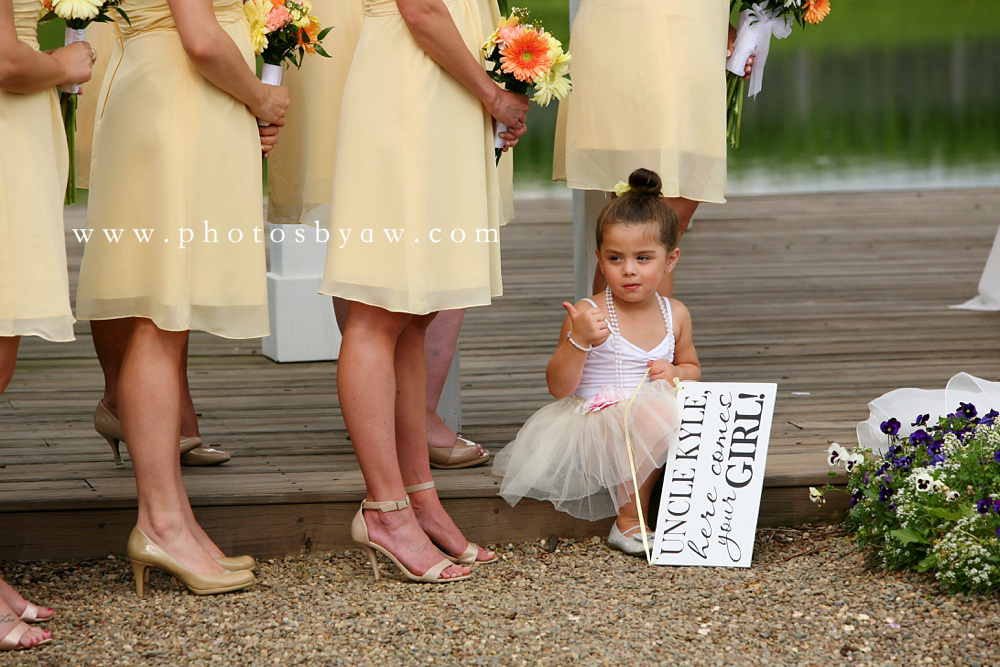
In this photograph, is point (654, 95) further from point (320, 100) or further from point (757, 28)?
point (320, 100)

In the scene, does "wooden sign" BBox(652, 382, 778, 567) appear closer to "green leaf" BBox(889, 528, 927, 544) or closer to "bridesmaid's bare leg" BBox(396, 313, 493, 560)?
"green leaf" BBox(889, 528, 927, 544)

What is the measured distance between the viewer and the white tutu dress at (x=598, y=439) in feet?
9.59

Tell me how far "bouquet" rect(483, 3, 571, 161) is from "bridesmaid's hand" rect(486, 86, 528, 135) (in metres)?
0.02

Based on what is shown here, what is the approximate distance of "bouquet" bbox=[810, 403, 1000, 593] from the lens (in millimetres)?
2570

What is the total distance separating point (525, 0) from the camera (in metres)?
22.9

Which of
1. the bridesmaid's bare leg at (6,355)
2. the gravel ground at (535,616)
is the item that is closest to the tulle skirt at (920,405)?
the gravel ground at (535,616)

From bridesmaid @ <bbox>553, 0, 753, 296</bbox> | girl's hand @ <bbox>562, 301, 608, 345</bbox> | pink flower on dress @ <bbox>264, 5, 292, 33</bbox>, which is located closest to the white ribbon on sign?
bridesmaid @ <bbox>553, 0, 753, 296</bbox>

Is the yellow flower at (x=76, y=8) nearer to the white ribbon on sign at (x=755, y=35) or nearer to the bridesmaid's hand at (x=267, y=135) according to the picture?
the bridesmaid's hand at (x=267, y=135)

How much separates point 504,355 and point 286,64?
1894 mm

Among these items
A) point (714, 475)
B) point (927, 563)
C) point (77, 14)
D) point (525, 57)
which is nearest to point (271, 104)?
point (77, 14)

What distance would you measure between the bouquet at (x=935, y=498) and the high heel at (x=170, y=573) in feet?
4.30

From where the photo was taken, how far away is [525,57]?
2689 mm

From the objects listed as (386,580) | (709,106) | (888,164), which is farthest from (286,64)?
(888,164)

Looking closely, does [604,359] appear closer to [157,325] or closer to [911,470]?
[911,470]
